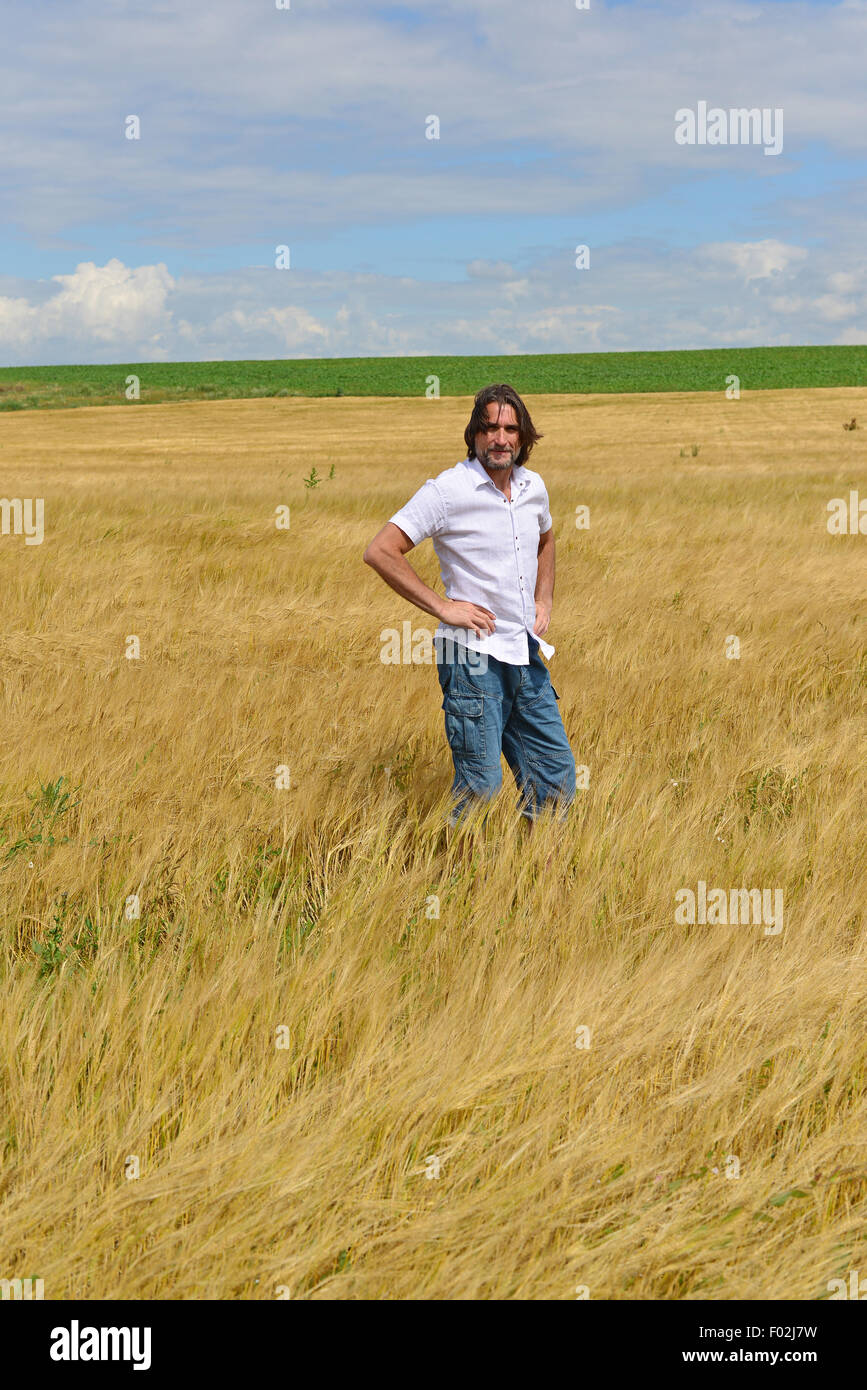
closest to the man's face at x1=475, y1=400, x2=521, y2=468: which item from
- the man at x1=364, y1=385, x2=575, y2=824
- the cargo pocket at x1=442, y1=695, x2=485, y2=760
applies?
the man at x1=364, y1=385, x2=575, y2=824

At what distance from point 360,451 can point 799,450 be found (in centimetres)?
1374

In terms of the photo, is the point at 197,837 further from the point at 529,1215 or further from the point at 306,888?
the point at 529,1215

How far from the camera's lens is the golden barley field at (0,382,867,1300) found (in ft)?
6.66

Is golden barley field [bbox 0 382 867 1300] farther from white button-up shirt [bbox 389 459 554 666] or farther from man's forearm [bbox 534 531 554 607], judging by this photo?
man's forearm [bbox 534 531 554 607]

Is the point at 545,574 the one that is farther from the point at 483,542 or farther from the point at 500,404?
the point at 500,404

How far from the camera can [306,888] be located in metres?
3.73

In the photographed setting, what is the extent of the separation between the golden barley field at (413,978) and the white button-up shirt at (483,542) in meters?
0.67

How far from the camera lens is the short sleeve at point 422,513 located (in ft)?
12.3

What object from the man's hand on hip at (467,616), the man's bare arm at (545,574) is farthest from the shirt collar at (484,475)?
the man's hand on hip at (467,616)

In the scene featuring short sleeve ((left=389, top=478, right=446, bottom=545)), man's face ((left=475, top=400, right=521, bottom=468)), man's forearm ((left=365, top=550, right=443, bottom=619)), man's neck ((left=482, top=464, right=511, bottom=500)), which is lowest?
man's forearm ((left=365, top=550, right=443, bottom=619))

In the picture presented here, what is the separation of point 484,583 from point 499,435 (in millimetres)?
521

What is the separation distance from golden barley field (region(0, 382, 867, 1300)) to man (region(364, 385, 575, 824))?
1.03ft

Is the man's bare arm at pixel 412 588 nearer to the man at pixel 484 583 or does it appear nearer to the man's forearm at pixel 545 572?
the man at pixel 484 583

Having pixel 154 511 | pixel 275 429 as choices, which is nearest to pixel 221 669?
pixel 154 511
